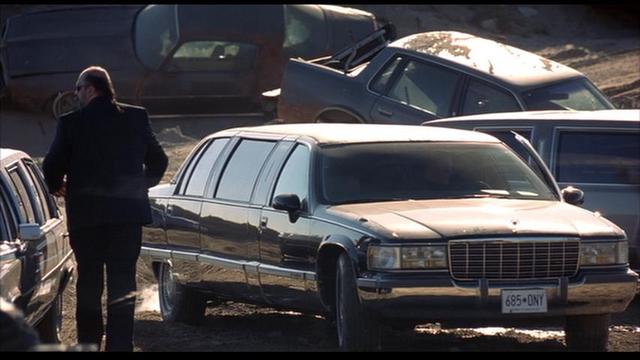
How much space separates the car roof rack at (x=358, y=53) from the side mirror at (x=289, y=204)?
7.30 metres

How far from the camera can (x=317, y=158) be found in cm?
941

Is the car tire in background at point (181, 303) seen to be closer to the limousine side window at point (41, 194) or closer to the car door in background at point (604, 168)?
the limousine side window at point (41, 194)

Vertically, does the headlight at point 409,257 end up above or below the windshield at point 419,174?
below

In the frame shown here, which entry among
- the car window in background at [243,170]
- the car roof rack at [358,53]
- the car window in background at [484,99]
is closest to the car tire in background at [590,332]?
the car window in background at [243,170]

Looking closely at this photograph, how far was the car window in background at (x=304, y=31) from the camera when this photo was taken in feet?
70.5

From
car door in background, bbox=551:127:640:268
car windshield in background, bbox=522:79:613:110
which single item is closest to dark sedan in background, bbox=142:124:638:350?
car door in background, bbox=551:127:640:268

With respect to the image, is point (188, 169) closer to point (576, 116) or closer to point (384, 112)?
point (576, 116)

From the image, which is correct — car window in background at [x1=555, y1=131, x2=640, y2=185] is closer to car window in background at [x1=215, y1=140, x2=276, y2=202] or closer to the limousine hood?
the limousine hood

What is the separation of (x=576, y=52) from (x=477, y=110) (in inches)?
538

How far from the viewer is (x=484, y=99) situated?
586 inches

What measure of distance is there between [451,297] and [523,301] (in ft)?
1.37

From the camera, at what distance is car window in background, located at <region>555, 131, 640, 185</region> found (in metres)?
11.1

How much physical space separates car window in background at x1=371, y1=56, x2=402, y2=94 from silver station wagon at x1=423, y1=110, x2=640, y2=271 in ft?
12.9

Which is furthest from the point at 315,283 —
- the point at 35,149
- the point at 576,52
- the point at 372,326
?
the point at 576,52
